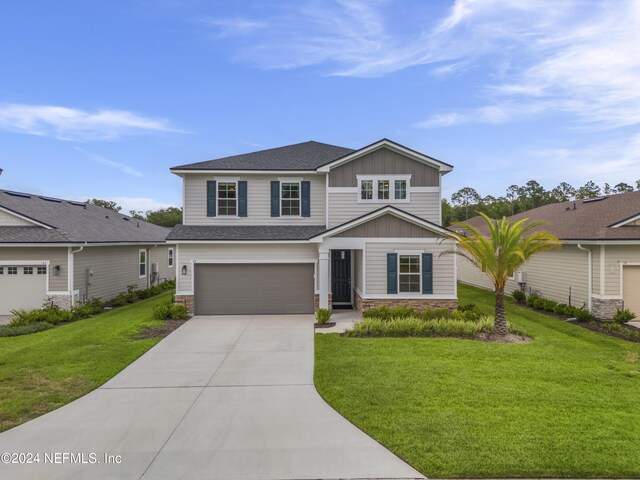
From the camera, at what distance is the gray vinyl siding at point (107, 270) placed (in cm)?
1437

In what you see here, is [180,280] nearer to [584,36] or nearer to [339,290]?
[339,290]

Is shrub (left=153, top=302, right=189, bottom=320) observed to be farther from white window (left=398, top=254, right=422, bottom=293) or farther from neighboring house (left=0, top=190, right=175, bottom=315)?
white window (left=398, top=254, right=422, bottom=293)

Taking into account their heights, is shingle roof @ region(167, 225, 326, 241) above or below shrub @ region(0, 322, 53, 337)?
above

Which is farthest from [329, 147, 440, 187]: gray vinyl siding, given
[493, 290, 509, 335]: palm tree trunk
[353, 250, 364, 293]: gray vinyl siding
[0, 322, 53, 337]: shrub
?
[0, 322, 53, 337]: shrub

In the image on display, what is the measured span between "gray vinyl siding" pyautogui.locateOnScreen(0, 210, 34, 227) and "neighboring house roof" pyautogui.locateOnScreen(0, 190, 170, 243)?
0.15 m

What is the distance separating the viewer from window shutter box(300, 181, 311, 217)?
1476 cm

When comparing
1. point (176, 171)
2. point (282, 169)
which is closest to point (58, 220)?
point (176, 171)

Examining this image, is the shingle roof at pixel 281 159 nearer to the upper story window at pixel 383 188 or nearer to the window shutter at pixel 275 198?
the window shutter at pixel 275 198

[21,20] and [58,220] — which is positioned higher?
[21,20]

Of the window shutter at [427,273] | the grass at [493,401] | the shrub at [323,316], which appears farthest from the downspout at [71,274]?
the window shutter at [427,273]

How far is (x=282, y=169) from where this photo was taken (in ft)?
47.4

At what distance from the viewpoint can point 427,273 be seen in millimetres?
12367

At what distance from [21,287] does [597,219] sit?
915 inches

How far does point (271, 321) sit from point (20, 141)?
2721 cm
